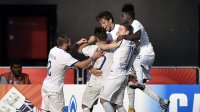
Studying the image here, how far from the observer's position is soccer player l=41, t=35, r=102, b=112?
1588cm

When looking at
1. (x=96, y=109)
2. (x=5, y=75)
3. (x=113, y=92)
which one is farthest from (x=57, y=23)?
(x=113, y=92)

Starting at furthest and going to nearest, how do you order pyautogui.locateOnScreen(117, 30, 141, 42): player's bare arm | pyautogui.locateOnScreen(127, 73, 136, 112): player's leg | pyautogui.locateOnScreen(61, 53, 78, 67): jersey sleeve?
pyautogui.locateOnScreen(127, 73, 136, 112): player's leg → pyautogui.locateOnScreen(61, 53, 78, 67): jersey sleeve → pyautogui.locateOnScreen(117, 30, 141, 42): player's bare arm

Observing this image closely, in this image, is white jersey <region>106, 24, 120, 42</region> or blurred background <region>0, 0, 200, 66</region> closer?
white jersey <region>106, 24, 120, 42</region>

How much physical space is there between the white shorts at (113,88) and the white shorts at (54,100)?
92cm

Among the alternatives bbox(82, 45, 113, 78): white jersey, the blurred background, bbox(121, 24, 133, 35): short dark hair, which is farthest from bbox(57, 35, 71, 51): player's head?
the blurred background

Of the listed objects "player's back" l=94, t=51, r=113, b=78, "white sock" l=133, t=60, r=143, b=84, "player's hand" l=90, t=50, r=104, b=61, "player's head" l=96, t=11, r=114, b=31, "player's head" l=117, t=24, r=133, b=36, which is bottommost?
"white sock" l=133, t=60, r=143, b=84

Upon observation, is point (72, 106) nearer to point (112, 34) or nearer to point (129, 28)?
point (112, 34)

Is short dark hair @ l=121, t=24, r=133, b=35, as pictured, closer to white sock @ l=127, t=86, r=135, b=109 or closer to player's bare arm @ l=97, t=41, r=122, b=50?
player's bare arm @ l=97, t=41, r=122, b=50

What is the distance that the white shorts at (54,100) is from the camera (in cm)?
1608

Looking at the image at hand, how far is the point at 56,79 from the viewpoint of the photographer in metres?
16.0

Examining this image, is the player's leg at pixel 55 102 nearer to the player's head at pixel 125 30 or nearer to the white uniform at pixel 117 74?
the white uniform at pixel 117 74

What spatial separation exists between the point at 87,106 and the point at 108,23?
1660 mm

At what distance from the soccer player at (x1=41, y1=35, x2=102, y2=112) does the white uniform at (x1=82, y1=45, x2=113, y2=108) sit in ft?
0.82

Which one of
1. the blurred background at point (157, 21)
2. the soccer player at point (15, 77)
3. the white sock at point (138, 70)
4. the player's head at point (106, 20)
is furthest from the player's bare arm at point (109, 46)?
the blurred background at point (157, 21)
